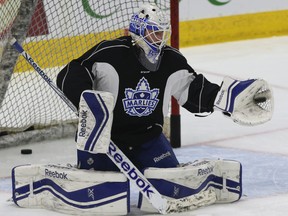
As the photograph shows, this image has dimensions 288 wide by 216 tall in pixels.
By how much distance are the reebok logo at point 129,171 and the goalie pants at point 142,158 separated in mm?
95

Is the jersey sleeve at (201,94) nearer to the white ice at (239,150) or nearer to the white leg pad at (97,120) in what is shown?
the white ice at (239,150)

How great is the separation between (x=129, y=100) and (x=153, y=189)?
0.34 meters

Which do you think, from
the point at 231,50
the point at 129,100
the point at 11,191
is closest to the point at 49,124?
the point at 11,191

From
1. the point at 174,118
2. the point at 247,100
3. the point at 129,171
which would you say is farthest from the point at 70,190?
the point at 174,118

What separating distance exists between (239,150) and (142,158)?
1.12 m

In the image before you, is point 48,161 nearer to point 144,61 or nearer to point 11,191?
point 11,191

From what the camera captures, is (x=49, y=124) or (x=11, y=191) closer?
(x=11, y=191)

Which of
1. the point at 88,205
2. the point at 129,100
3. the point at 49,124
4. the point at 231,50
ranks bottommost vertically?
the point at 231,50

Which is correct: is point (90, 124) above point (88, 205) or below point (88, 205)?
above

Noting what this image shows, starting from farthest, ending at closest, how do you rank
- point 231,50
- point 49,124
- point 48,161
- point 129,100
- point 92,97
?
point 231,50 → point 49,124 → point 48,161 → point 129,100 → point 92,97

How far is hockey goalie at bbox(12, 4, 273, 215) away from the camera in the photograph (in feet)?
12.1

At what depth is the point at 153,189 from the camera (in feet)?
12.1

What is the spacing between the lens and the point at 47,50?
553cm

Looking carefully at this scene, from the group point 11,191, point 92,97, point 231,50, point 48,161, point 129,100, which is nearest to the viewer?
point 92,97
